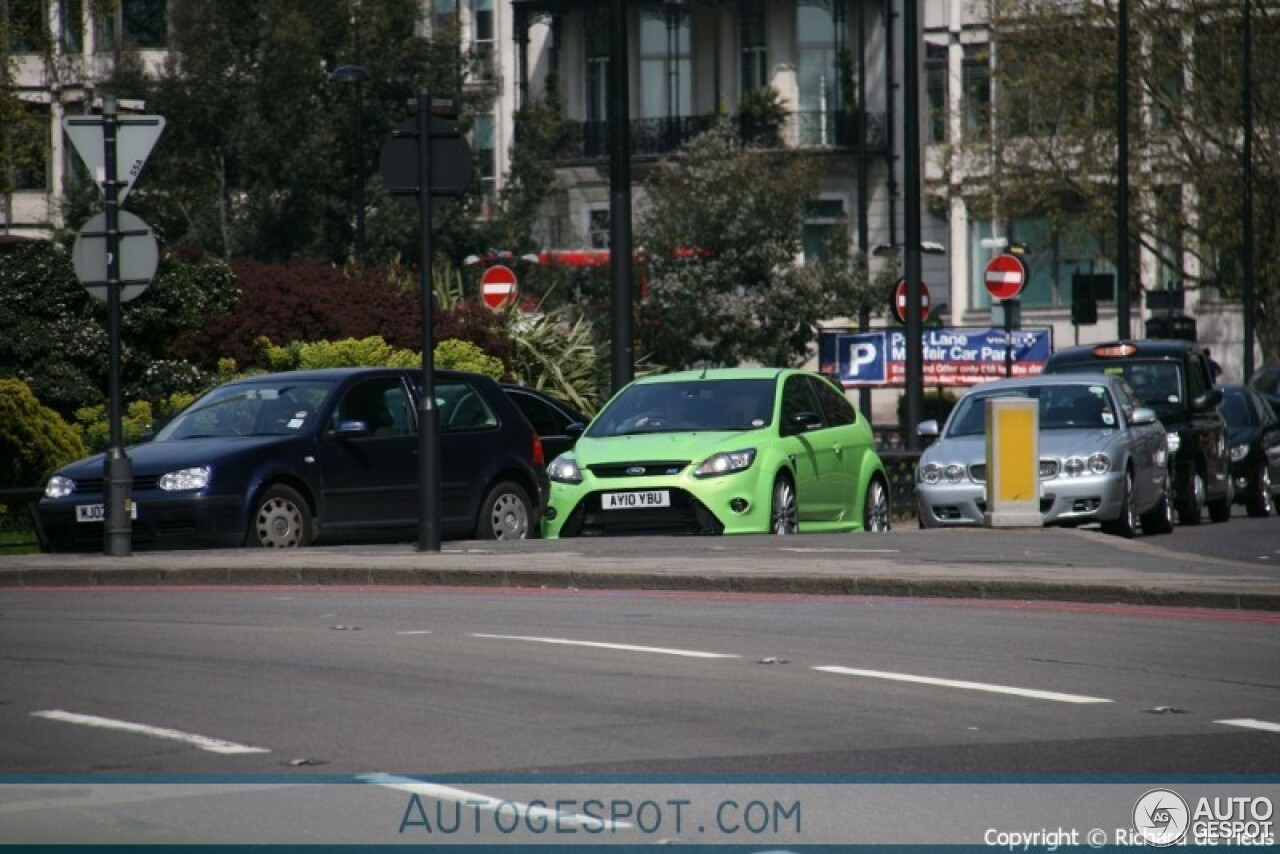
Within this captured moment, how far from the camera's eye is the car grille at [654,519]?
20.4m

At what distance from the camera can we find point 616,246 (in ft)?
79.3

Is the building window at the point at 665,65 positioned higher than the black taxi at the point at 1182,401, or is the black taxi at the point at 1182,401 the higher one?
the building window at the point at 665,65

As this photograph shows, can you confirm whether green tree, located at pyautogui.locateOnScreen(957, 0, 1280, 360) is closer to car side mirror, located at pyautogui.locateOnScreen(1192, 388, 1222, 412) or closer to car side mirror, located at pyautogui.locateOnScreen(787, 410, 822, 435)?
car side mirror, located at pyautogui.locateOnScreen(1192, 388, 1222, 412)

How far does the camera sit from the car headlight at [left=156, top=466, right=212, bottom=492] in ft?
63.3

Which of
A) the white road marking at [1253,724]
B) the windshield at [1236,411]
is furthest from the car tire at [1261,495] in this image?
the white road marking at [1253,724]

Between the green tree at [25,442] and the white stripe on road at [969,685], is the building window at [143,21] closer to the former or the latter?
the green tree at [25,442]

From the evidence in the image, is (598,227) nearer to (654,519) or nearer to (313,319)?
(313,319)

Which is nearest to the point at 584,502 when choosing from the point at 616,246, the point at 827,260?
the point at 616,246

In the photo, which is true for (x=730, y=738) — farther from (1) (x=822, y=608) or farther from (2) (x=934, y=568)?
(2) (x=934, y=568)

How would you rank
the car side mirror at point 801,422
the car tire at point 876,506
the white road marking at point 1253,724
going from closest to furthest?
the white road marking at point 1253,724 < the car side mirror at point 801,422 < the car tire at point 876,506

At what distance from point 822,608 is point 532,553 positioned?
13.5 feet

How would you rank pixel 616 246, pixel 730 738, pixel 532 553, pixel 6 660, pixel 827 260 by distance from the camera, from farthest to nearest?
pixel 827 260, pixel 616 246, pixel 532 553, pixel 6 660, pixel 730 738

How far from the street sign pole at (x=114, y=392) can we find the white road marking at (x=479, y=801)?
10804 mm

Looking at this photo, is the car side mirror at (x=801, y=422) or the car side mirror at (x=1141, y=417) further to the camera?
the car side mirror at (x=1141, y=417)
